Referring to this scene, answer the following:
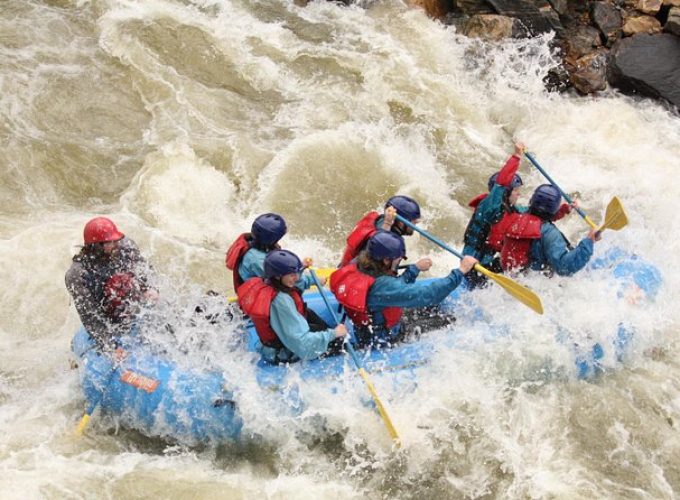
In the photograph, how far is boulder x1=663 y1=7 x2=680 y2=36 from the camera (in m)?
10.3

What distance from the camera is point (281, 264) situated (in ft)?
15.7

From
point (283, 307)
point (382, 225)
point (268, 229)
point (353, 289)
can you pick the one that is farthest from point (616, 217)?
point (283, 307)

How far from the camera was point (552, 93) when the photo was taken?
10.5 m

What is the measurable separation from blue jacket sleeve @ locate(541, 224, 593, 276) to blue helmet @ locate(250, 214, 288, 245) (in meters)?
2.06

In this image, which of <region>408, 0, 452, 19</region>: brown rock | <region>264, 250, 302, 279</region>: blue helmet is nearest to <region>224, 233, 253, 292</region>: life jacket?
<region>264, 250, 302, 279</region>: blue helmet

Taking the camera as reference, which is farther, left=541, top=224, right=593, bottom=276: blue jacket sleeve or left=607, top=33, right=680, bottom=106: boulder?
left=607, top=33, right=680, bottom=106: boulder

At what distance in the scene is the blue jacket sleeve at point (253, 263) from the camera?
17.7 ft

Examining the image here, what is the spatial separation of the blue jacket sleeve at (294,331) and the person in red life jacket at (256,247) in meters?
0.57

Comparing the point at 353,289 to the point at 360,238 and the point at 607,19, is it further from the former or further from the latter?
the point at 607,19

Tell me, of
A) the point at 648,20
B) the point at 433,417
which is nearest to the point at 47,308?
the point at 433,417

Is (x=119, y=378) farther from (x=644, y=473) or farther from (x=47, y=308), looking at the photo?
(x=644, y=473)

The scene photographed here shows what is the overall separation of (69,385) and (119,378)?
746 millimetres

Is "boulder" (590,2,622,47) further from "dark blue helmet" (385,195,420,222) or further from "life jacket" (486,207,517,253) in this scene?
"dark blue helmet" (385,195,420,222)

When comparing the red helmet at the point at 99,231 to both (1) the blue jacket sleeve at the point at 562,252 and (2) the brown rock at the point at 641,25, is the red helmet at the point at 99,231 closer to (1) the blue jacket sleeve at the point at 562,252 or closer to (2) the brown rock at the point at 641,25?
(1) the blue jacket sleeve at the point at 562,252
